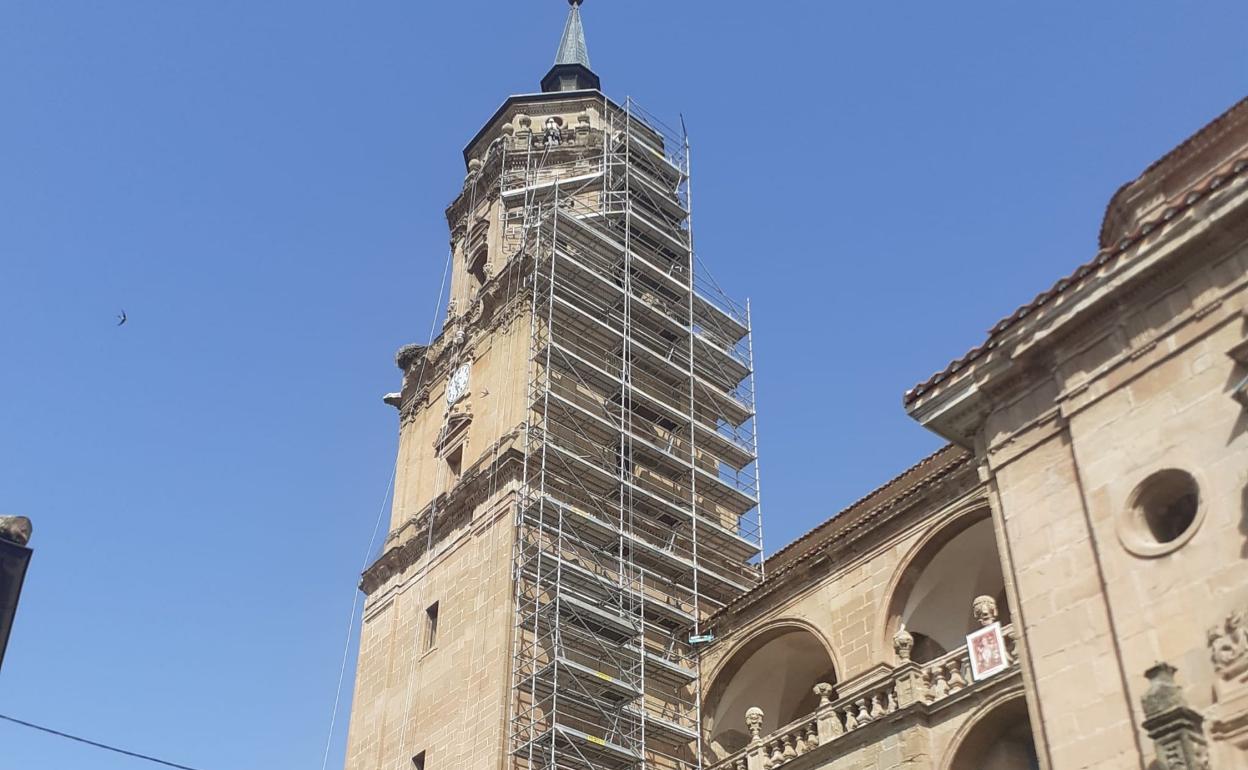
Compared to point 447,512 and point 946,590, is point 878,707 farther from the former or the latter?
point 447,512

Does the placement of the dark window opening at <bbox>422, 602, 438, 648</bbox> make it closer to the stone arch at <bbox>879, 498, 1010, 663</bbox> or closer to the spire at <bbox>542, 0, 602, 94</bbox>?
the stone arch at <bbox>879, 498, 1010, 663</bbox>

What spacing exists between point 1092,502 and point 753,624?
13.5 m

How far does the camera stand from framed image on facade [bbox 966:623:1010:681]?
19.2 m

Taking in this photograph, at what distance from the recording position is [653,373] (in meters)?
33.2

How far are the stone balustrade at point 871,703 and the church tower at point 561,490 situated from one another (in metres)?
3.56

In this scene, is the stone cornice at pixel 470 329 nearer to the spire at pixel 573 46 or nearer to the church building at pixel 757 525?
the church building at pixel 757 525

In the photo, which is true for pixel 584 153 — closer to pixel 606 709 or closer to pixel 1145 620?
pixel 606 709

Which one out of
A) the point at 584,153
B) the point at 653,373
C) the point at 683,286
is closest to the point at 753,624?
the point at 653,373

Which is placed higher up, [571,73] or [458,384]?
[571,73]

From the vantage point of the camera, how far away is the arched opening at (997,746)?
19406 mm

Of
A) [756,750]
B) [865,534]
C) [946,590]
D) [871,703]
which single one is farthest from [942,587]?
[756,750]

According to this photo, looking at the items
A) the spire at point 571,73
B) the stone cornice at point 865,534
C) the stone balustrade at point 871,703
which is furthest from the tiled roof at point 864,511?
the spire at point 571,73

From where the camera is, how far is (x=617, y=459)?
30.5 meters

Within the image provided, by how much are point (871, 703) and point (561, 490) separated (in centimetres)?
933
